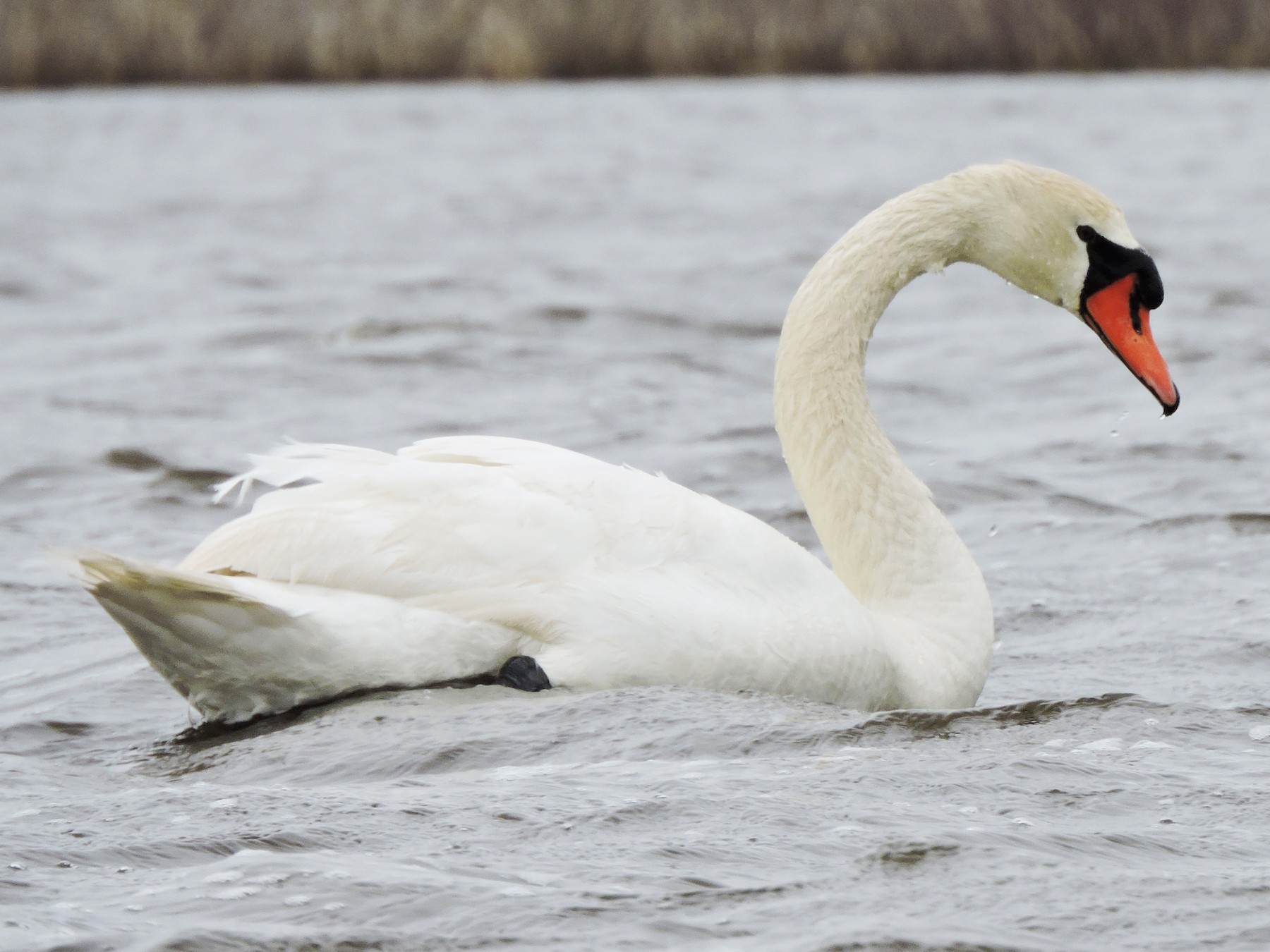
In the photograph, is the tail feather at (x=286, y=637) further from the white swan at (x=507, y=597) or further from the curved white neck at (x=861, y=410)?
the curved white neck at (x=861, y=410)

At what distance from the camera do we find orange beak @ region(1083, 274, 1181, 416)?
482 centimetres

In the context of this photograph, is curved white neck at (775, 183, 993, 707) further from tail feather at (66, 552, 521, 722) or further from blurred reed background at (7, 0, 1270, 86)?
blurred reed background at (7, 0, 1270, 86)

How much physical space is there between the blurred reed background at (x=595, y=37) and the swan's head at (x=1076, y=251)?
21.4 m

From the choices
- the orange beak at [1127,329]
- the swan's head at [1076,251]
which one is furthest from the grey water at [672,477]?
the swan's head at [1076,251]

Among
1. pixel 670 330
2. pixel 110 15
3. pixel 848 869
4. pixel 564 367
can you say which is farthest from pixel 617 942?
pixel 110 15

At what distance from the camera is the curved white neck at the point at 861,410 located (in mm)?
4711

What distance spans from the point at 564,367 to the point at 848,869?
6.48 metres

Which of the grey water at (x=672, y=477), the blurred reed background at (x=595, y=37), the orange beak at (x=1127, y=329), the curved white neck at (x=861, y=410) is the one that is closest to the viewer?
the grey water at (x=672, y=477)

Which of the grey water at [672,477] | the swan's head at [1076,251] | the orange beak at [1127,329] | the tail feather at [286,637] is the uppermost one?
the swan's head at [1076,251]

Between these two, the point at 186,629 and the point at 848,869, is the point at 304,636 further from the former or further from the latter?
the point at 848,869

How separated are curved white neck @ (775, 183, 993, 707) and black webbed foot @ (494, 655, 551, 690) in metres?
0.97

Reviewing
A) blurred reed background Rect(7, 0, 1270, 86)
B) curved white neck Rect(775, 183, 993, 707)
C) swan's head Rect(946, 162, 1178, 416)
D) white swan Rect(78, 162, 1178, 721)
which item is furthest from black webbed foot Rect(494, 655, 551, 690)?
blurred reed background Rect(7, 0, 1270, 86)

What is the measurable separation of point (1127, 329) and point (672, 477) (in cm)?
258


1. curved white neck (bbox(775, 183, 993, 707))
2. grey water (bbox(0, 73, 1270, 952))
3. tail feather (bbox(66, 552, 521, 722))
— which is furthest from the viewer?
curved white neck (bbox(775, 183, 993, 707))
